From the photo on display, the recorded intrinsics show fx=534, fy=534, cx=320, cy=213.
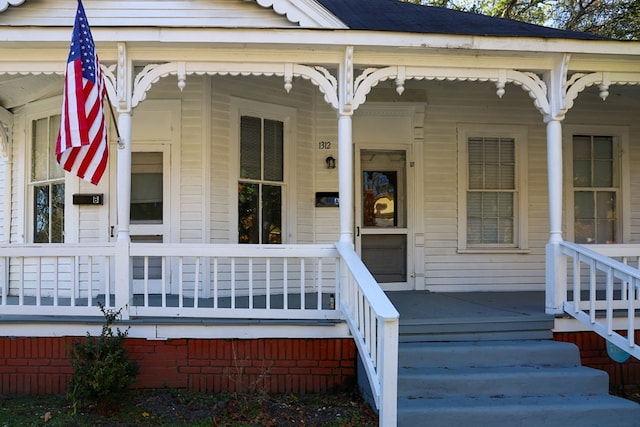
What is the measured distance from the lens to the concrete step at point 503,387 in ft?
13.6

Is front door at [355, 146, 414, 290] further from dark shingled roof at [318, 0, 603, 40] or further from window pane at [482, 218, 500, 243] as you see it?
dark shingled roof at [318, 0, 603, 40]

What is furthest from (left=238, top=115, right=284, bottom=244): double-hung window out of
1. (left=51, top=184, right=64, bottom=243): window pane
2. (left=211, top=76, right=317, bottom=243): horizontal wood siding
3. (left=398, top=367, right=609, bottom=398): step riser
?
(left=398, top=367, right=609, bottom=398): step riser

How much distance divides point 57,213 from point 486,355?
551 centimetres

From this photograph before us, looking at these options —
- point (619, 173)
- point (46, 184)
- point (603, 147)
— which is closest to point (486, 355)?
point (619, 173)

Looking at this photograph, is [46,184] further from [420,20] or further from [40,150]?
[420,20]

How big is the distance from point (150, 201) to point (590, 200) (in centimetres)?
605

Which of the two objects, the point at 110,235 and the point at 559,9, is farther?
the point at 559,9

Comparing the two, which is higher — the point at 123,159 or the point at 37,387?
the point at 123,159

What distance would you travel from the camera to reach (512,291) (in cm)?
738

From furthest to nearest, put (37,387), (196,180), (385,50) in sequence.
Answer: (196,180) → (385,50) → (37,387)

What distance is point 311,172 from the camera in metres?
7.20

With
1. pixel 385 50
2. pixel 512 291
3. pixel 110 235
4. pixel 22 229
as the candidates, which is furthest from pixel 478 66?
pixel 22 229

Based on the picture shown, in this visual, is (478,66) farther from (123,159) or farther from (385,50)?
(123,159)

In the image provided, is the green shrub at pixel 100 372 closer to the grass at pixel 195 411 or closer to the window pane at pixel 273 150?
the grass at pixel 195 411
